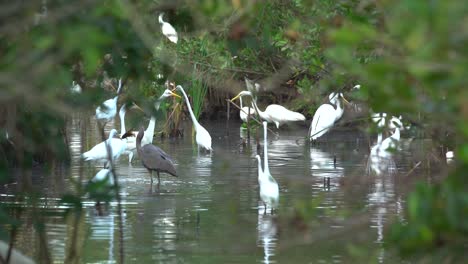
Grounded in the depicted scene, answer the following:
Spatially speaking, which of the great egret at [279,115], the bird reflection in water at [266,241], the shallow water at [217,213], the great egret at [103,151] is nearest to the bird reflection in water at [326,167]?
the shallow water at [217,213]

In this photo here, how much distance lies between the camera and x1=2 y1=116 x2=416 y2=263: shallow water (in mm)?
3372

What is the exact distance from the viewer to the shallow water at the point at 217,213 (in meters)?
3.37

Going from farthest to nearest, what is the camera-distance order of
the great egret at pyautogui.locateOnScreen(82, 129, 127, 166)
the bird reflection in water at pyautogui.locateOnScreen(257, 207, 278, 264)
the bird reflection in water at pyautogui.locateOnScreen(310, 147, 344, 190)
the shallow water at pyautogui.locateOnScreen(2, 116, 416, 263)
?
the great egret at pyautogui.locateOnScreen(82, 129, 127, 166)
the bird reflection in water at pyautogui.locateOnScreen(310, 147, 344, 190)
the bird reflection in water at pyautogui.locateOnScreen(257, 207, 278, 264)
the shallow water at pyautogui.locateOnScreen(2, 116, 416, 263)

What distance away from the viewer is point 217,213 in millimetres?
9234

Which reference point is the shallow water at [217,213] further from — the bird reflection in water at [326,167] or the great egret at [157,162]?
the great egret at [157,162]

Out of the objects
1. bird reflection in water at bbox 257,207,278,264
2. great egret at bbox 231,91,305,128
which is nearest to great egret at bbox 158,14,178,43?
bird reflection in water at bbox 257,207,278,264

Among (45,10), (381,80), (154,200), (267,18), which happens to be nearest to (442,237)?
(381,80)

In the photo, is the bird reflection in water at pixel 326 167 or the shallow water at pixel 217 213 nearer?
the shallow water at pixel 217 213

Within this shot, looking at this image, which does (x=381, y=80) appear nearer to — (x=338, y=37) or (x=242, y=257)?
(x=338, y=37)

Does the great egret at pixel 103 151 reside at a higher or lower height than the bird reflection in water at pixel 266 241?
higher

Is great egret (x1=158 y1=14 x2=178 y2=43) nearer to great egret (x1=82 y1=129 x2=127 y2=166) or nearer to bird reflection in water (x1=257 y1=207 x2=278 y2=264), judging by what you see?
bird reflection in water (x1=257 y1=207 x2=278 y2=264)

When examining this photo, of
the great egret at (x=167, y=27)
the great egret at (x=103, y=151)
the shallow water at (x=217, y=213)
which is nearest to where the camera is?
the shallow water at (x=217, y=213)

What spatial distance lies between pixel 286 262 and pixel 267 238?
32.9 inches

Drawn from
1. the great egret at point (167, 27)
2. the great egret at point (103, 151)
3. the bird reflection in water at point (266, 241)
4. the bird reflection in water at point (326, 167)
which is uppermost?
the great egret at point (167, 27)
